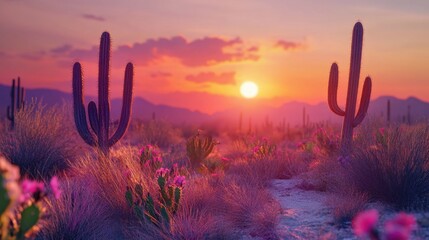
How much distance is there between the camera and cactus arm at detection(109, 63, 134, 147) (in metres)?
11.3

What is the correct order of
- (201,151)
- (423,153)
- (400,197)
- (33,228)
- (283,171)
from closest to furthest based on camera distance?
1. (33,228)
2. (400,197)
3. (423,153)
4. (283,171)
5. (201,151)

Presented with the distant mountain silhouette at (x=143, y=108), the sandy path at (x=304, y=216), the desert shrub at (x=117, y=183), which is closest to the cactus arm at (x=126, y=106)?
the desert shrub at (x=117, y=183)

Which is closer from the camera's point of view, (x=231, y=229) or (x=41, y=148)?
(x=231, y=229)

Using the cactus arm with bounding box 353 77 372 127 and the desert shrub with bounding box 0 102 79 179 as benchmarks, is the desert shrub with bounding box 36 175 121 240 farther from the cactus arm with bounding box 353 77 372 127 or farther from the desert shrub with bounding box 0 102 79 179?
the cactus arm with bounding box 353 77 372 127

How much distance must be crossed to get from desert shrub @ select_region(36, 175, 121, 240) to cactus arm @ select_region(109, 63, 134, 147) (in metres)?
3.46

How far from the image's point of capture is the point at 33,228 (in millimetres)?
4012

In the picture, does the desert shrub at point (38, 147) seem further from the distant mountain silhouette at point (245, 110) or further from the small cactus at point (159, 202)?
the distant mountain silhouette at point (245, 110)

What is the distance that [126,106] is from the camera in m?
11.5

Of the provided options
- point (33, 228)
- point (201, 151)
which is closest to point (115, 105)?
point (201, 151)

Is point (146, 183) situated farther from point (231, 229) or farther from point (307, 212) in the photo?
point (307, 212)

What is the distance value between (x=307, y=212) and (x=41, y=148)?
5.69m

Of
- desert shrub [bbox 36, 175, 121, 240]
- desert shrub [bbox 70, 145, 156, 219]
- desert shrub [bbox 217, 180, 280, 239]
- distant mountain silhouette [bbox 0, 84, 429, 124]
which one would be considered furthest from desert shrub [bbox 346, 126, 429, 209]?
distant mountain silhouette [bbox 0, 84, 429, 124]

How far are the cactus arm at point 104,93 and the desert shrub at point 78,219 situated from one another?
324cm

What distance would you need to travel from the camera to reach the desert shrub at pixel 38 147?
10404 millimetres
